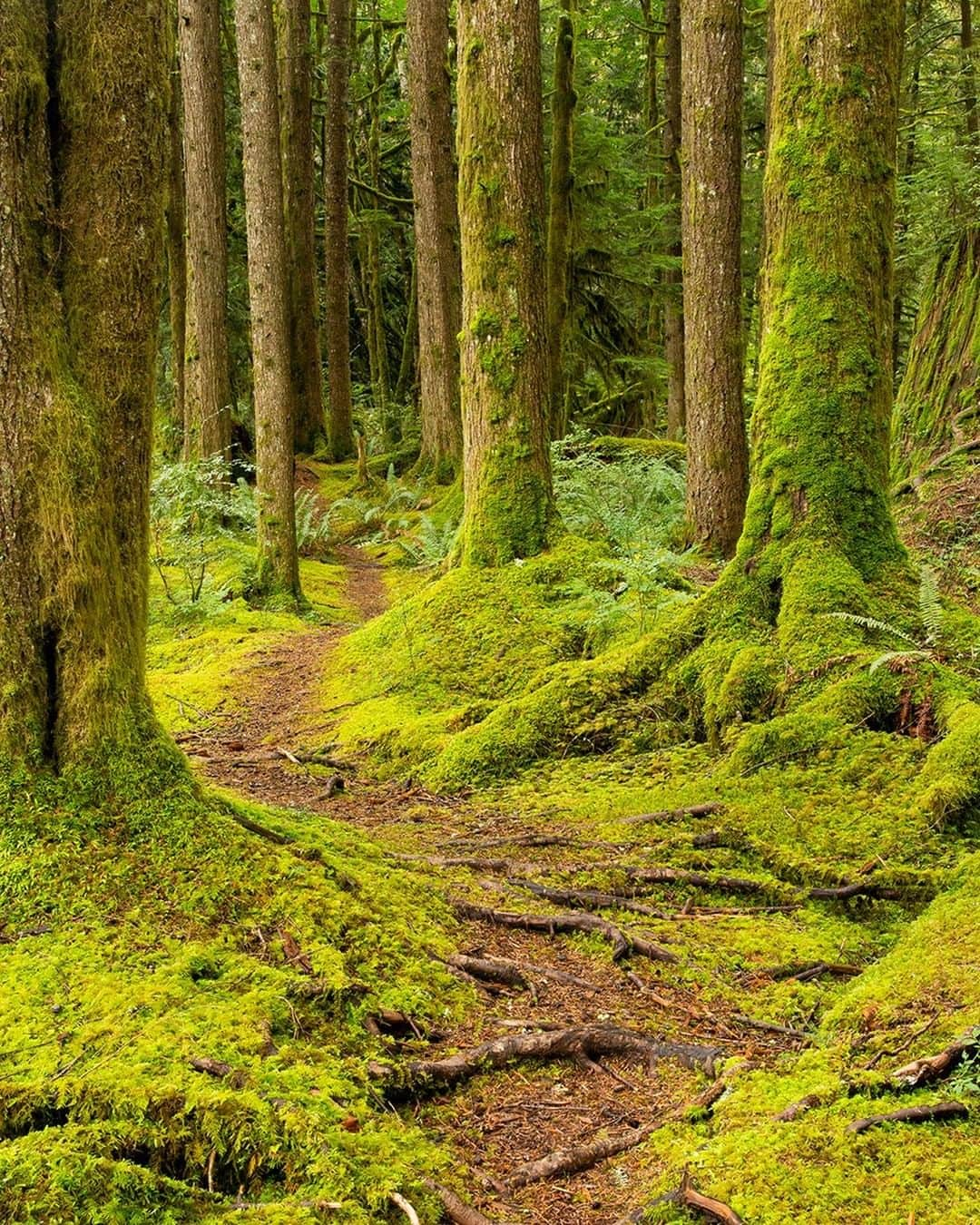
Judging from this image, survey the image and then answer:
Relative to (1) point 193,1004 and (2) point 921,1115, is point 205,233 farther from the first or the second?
(2) point 921,1115

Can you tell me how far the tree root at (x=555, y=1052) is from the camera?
8.80 feet

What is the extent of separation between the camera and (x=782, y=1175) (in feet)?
6.66

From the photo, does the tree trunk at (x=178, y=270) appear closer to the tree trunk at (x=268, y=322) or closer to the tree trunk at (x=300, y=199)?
the tree trunk at (x=300, y=199)

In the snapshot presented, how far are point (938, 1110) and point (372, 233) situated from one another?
80.9 ft

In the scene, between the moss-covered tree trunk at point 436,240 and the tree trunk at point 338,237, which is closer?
the moss-covered tree trunk at point 436,240

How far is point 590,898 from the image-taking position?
405 centimetres

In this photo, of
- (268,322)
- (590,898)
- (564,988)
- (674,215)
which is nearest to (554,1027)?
(564,988)

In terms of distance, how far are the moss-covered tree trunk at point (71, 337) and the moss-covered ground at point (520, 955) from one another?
1.06 ft

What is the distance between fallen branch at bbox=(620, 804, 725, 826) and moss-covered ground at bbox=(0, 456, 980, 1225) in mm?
21

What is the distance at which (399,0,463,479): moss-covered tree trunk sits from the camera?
51.8ft

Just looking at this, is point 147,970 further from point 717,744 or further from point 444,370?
point 444,370

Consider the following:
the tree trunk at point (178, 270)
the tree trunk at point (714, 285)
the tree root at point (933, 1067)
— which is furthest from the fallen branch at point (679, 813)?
the tree trunk at point (178, 270)

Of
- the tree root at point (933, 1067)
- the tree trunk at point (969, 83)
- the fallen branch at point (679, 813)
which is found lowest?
the fallen branch at point (679, 813)

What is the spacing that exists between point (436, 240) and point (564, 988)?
49.4 ft
